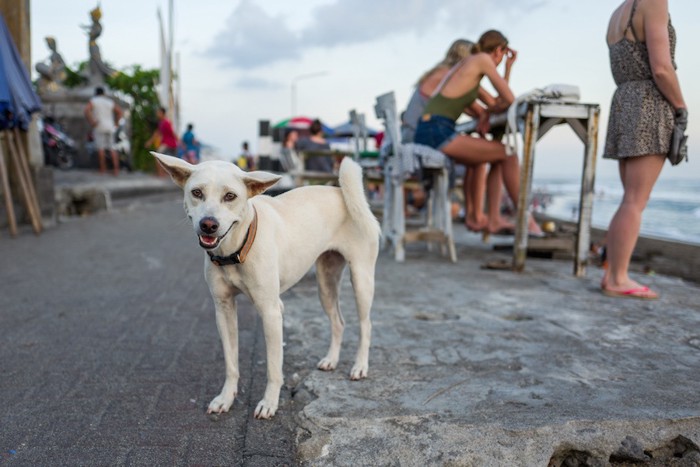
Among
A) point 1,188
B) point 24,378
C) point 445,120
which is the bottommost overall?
point 24,378

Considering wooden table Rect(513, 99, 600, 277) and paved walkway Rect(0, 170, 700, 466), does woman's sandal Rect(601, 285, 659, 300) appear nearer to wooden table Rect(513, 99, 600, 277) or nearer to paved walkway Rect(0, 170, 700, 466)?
paved walkway Rect(0, 170, 700, 466)

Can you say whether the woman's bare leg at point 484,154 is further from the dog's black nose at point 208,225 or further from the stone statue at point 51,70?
the stone statue at point 51,70

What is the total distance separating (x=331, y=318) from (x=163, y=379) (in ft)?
3.03

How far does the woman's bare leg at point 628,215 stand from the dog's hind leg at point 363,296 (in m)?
2.47

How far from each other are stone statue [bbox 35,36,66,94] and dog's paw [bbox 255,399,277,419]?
16411 millimetres

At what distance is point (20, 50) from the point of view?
7531 mm

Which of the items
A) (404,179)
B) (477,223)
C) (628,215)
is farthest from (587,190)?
(404,179)

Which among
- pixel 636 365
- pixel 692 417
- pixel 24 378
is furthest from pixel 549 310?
pixel 24 378

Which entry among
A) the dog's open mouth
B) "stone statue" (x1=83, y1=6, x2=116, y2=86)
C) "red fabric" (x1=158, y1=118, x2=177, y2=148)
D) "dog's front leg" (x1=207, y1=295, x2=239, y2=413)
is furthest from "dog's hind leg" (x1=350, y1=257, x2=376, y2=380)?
"stone statue" (x1=83, y1=6, x2=116, y2=86)

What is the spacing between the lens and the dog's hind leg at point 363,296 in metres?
2.81

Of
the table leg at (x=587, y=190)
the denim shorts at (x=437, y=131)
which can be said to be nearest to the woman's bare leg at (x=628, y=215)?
the table leg at (x=587, y=190)

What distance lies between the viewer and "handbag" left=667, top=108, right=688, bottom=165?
4035mm

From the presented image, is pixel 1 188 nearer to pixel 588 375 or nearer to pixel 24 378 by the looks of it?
pixel 24 378

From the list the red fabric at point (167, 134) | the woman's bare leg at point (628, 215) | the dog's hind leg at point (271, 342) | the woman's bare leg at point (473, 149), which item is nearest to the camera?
the dog's hind leg at point (271, 342)
